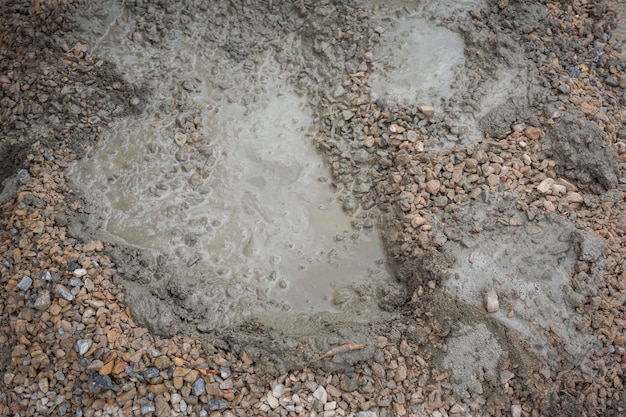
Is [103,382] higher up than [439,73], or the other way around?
[439,73]

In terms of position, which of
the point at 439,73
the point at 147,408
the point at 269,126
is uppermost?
the point at 439,73

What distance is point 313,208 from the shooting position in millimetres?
4172

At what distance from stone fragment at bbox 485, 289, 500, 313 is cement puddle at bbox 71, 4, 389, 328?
0.74 metres

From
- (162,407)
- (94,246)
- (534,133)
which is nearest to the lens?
(162,407)

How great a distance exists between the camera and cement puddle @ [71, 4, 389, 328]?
3.82 m

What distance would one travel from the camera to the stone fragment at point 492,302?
338cm

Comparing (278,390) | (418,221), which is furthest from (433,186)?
(278,390)

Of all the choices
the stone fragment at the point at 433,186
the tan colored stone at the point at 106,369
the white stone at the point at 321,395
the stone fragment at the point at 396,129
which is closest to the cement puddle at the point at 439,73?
the stone fragment at the point at 396,129

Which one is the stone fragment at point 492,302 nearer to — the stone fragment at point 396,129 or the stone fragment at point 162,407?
the stone fragment at point 396,129

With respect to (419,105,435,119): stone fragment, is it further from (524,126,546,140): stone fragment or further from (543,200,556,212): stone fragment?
(543,200,556,212): stone fragment

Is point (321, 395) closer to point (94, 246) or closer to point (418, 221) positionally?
point (418, 221)

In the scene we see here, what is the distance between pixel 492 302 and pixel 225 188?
2044 millimetres

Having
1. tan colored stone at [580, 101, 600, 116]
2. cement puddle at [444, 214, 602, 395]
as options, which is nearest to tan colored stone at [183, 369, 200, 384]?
cement puddle at [444, 214, 602, 395]

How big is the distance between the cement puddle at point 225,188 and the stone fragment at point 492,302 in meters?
0.74
